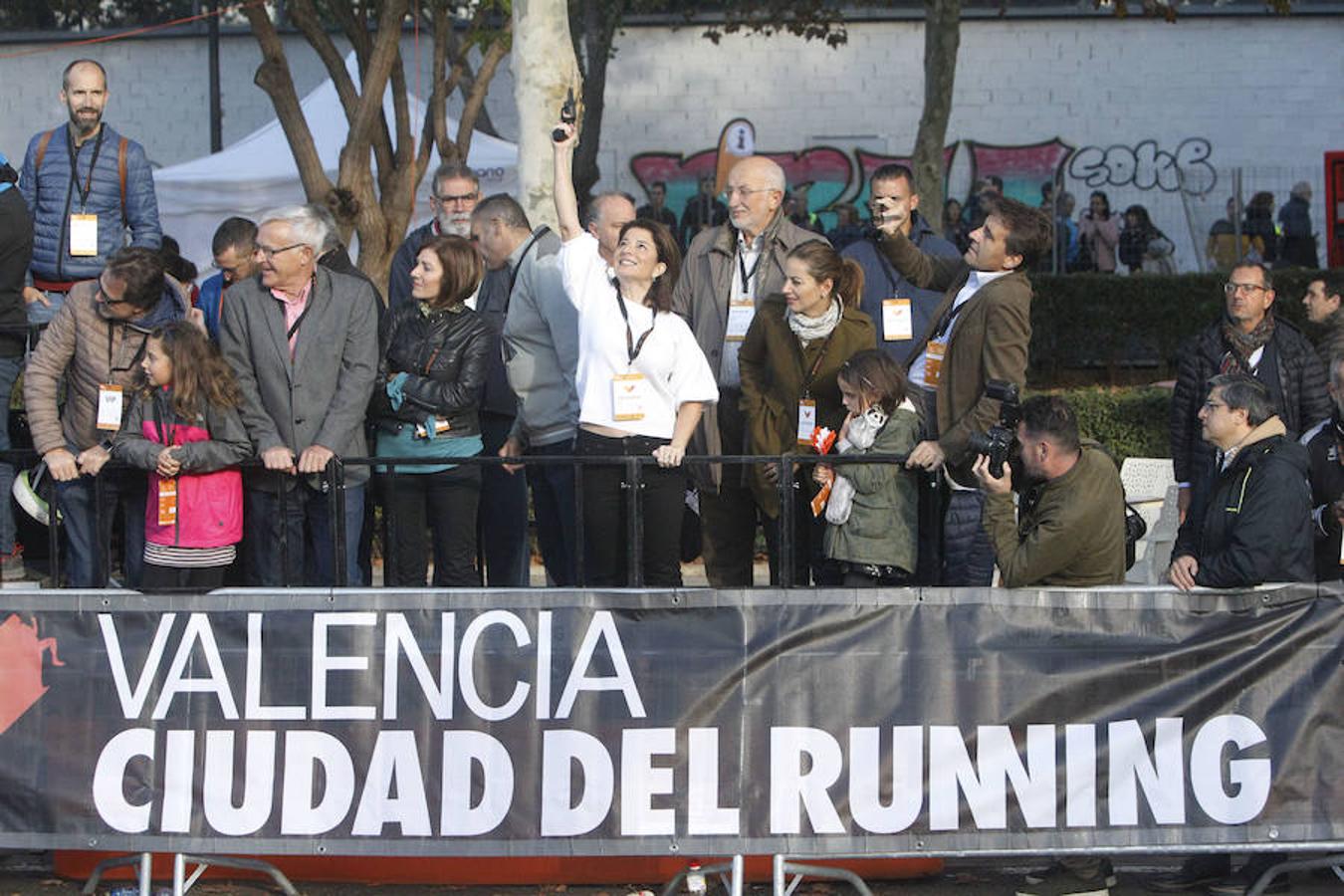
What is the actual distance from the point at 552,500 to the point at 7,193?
2.97 metres

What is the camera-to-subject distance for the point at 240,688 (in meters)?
6.10

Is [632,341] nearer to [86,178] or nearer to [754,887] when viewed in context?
[754,887]

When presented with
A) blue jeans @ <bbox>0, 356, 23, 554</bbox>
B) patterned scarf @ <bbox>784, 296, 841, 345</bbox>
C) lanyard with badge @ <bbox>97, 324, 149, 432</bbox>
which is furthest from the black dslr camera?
blue jeans @ <bbox>0, 356, 23, 554</bbox>

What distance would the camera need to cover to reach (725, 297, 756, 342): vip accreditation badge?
762cm

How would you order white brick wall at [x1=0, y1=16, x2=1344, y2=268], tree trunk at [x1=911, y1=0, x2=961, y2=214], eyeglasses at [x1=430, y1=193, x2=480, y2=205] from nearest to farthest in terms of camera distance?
eyeglasses at [x1=430, y1=193, x2=480, y2=205], tree trunk at [x1=911, y1=0, x2=961, y2=214], white brick wall at [x1=0, y1=16, x2=1344, y2=268]

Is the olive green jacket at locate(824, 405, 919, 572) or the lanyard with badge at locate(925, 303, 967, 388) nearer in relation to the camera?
the olive green jacket at locate(824, 405, 919, 572)

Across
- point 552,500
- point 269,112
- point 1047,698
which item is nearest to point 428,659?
point 552,500

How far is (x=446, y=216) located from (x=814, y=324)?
2.26 metres

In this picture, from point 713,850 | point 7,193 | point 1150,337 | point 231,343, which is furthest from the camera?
point 1150,337

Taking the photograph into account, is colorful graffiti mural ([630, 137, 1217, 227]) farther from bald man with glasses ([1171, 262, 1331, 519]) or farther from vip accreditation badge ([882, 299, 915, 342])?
vip accreditation badge ([882, 299, 915, 342])

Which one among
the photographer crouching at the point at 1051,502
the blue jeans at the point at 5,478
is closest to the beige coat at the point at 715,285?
the photographer crouching at the point at 1051,502

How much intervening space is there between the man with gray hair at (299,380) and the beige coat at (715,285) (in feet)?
4.41

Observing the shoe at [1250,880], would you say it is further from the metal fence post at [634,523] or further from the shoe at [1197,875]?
the metal fence post at [634,523]

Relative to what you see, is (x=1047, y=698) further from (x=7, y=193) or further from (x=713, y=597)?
(x=7, y=193)
